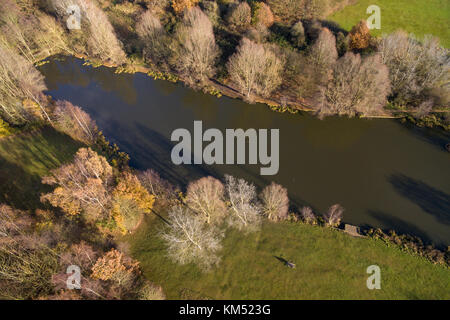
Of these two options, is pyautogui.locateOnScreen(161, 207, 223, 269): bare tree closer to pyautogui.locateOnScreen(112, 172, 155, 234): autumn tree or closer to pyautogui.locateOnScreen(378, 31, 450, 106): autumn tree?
pyautogui.locateOnScreen(112, 172, 155, 234): autumn tree

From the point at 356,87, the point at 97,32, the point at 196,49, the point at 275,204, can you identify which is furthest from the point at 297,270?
the point at 97,32

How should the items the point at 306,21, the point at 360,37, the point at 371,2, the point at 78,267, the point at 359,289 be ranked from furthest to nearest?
the point at 371,2 < the point at 306,21 < the point at 360,37 < the point at 359,289 < the point at 78,267

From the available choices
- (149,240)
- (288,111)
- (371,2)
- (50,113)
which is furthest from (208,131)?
(371,2)

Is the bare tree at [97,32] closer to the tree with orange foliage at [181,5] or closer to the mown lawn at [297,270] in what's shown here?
the tree with orange foliage at [181,5]

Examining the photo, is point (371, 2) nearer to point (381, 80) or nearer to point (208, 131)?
point (381, 80)

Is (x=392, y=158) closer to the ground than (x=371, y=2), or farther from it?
closer to the ground

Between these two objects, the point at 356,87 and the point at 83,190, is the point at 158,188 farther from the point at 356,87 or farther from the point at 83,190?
the point at 356,87
